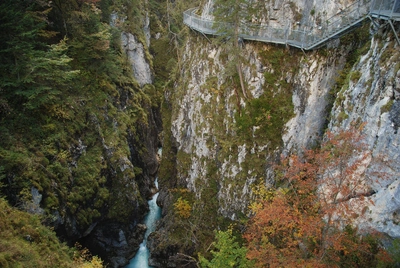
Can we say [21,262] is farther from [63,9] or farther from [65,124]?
[63,9]

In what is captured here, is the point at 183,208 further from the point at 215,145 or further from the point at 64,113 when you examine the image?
the point at 64,113

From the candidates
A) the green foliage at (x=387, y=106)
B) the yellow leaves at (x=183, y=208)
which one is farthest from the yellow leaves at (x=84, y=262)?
the green foliage at (x=387, y=106)

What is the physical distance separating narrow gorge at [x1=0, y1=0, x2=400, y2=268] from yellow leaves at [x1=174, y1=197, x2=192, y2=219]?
14 centimetres

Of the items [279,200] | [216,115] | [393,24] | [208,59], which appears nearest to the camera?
[393,24]

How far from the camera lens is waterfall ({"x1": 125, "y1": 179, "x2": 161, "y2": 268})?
77.0 feet

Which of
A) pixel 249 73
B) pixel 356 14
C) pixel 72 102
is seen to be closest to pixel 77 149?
pixel 72 102

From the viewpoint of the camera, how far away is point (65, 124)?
19.3 meters

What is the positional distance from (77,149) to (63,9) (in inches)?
489

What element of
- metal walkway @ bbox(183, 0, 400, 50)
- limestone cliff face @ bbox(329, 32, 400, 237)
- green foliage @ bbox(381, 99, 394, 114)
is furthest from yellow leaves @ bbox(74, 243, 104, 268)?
metal walkway @ bbox(183, 0, 400, 50)

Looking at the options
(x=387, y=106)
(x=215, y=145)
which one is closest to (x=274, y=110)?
(x=215, y=145)

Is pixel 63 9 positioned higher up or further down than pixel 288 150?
higher up

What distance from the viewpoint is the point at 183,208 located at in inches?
925

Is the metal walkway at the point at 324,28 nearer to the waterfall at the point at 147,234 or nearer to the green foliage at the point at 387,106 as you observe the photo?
the green foliage at the point at 387,106

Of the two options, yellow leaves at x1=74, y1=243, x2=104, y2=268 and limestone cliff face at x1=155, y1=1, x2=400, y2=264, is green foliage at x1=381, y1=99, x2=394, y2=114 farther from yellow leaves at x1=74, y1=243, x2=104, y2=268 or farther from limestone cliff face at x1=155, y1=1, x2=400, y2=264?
yellow leaves at x1=74, y1=243, x2=104, y2=268
